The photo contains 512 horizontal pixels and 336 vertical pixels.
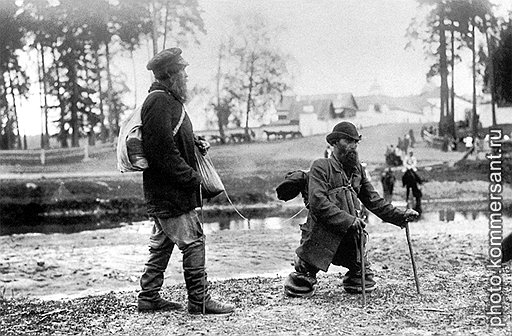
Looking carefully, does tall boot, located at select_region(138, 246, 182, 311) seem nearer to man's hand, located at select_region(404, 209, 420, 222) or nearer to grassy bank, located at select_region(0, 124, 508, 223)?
man's hand, located at select_region(404, 209, 420, 222)

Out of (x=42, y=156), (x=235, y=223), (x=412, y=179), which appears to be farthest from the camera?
(x=412, y=179)

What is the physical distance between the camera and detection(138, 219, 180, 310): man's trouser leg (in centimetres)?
416

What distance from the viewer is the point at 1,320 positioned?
13.4 feet

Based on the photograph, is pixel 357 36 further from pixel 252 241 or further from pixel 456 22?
pixel 252 241

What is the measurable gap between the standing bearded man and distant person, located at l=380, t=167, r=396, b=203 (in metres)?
8.97

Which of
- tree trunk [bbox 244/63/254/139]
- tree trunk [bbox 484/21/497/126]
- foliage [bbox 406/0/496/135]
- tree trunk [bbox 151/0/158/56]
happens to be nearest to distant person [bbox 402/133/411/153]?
foliage [bbox 406/0/496/135]

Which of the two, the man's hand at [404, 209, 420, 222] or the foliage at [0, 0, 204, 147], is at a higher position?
the foliage at [0, 0, 204, 147]

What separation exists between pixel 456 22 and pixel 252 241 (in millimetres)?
5216

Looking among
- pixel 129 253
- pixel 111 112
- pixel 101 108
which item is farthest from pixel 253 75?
pixel 129 253

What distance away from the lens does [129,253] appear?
8.51m

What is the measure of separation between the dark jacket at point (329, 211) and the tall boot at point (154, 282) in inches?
41.7

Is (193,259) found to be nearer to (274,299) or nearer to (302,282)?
(274,299)

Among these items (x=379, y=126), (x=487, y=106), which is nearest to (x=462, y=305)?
(x=487, y=106)

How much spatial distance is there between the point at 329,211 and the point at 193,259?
1.05m
